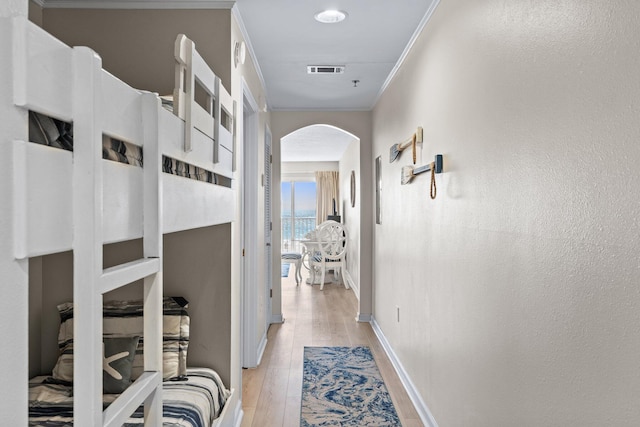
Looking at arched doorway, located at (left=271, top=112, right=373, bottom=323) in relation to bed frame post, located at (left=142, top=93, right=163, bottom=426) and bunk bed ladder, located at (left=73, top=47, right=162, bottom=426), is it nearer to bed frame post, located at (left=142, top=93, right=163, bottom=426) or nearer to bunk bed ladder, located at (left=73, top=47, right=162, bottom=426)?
bed frame post, located at (left=142, top=93, right=163, bottom=426)

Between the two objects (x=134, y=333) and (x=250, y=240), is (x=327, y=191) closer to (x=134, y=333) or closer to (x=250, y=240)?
(x=250, y=240)

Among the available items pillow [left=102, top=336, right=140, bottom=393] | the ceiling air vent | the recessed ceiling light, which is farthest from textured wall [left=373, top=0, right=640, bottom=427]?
pillow [left=102, top=336, right=140, bottom=393]

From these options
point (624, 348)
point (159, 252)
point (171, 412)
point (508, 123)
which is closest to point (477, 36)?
point (508, 123)

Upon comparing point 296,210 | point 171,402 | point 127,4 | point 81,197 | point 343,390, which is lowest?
point 343,390

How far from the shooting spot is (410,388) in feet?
10.6

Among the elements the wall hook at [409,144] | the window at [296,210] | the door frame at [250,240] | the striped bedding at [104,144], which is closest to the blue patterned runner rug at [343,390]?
the door frame at [250,240]

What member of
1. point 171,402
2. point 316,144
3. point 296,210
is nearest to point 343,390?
point 171,402

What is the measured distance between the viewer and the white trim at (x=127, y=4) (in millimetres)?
2561

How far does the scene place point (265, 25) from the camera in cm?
295

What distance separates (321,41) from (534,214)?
2253 mm

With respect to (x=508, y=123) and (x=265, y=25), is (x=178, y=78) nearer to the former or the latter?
(x=508, y=123)

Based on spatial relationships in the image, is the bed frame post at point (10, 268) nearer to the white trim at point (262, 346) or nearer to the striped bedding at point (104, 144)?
the striped bedding at point (104, 144)

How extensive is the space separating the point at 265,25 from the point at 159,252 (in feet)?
6.98

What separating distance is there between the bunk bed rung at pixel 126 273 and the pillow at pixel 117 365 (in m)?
1.05
